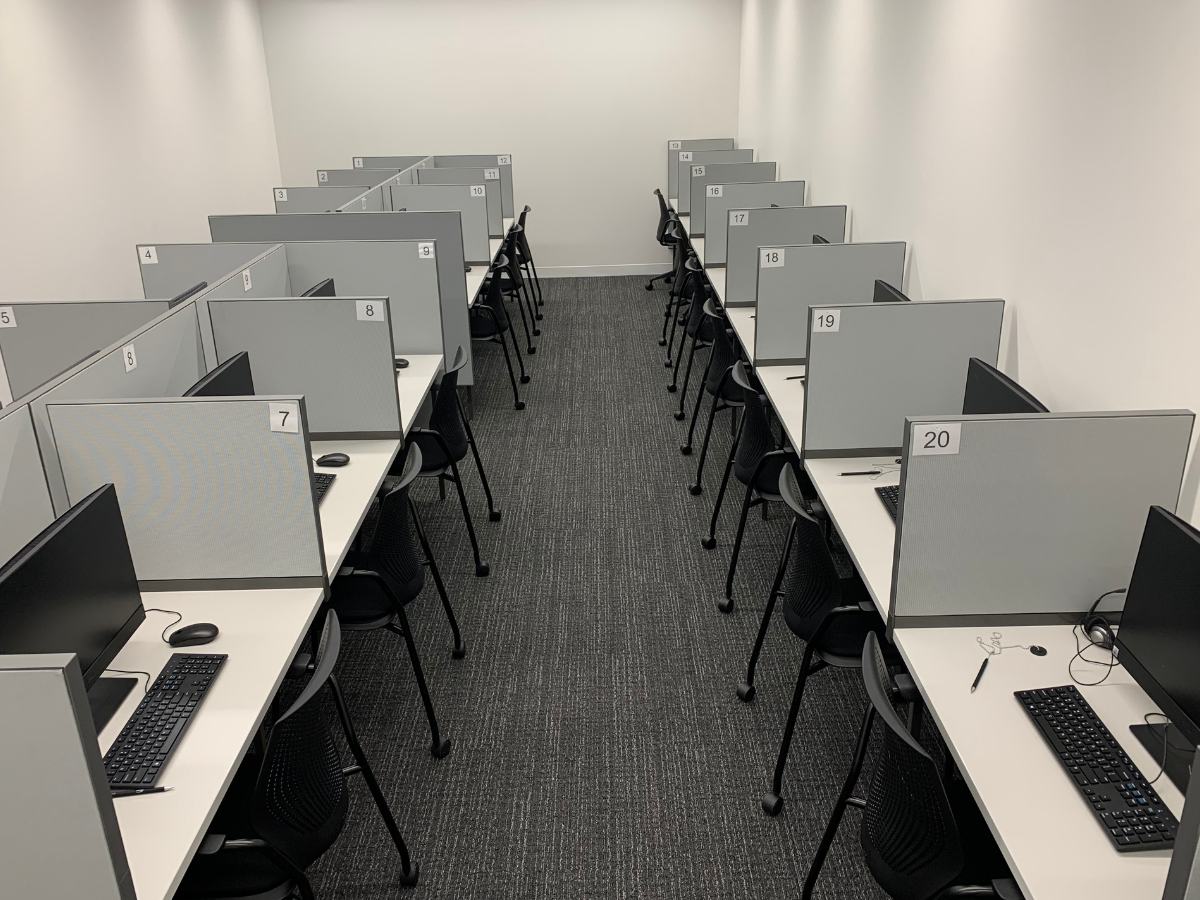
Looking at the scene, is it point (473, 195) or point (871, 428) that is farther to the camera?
point (473, 195)

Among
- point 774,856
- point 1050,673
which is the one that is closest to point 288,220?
point 774,856

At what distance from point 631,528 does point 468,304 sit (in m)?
1.64

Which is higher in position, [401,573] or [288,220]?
[288,220]

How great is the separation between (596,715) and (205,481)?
1305mm

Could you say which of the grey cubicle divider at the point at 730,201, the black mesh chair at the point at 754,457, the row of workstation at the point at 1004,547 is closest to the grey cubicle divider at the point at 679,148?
the grey cubicle divider at the point at 730,201

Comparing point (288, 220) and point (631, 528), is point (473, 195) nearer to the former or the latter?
point (288, 220)

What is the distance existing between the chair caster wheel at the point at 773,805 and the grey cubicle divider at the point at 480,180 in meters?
4.84

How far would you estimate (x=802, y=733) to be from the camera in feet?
8.61

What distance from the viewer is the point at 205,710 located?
1.76 metres

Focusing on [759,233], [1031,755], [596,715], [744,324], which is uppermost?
[759,233]

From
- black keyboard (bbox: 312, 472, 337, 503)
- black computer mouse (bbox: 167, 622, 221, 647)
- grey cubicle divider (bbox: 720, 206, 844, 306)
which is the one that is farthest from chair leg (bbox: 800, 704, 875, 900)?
grey cubicle divider (bbox: 720, 206, 844, 306)

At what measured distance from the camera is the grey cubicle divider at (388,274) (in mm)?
3771

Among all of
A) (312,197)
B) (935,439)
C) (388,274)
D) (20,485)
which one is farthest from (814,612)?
(312,197)

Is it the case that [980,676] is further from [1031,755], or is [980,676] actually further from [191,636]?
[191,636]
